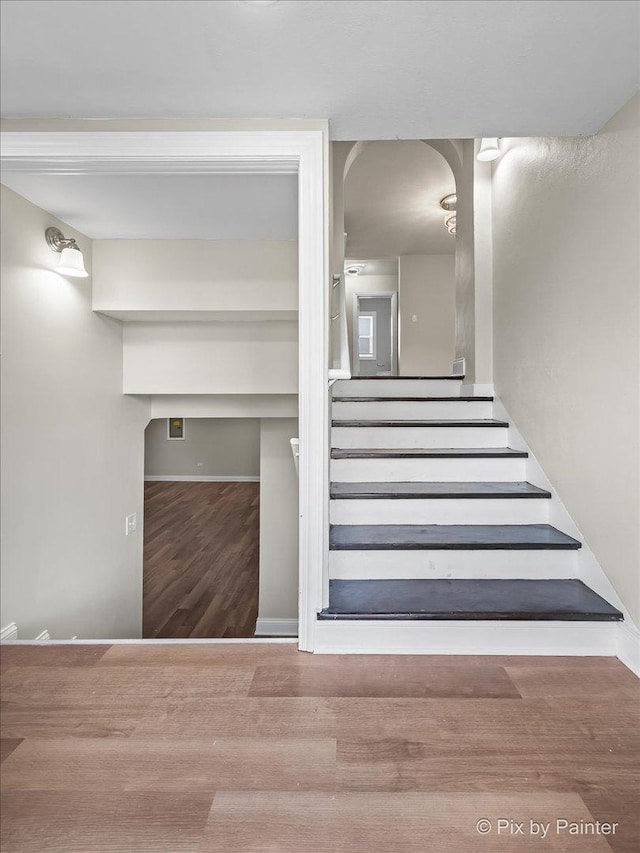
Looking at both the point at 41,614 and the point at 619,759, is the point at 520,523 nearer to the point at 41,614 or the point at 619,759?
the point at 619,759

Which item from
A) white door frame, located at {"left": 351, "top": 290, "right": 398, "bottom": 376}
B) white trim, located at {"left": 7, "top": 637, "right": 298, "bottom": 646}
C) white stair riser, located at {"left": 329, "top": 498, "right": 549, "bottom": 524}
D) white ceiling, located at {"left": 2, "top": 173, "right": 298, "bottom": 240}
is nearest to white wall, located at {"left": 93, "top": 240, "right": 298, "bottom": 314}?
white ceiling, located at {"left": 2, "top": 173, "right": 298, "bottom": 240}

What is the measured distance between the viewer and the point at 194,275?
2.82 m

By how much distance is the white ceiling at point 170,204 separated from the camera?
2064 millimetres

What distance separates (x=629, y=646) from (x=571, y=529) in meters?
0.55

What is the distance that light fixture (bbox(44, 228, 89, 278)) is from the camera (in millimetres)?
2299

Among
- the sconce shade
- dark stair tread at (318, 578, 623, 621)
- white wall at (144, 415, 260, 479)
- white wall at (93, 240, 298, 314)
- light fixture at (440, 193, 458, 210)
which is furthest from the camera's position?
white wall at (144, 415, 260, 479)

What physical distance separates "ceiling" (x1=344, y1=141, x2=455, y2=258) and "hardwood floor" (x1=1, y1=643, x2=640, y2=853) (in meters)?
4.09

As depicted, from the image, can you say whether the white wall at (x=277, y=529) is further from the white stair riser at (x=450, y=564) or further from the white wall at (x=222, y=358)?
the white stair riser at (x=450, y=564)

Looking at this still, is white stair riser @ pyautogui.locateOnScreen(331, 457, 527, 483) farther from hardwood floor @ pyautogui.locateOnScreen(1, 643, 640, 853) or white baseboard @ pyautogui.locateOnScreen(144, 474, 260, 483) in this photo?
white baseboard @ pyautogui.locateOnScreen(144, 474, 260, 483)

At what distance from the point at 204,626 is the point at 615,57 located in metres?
4.15

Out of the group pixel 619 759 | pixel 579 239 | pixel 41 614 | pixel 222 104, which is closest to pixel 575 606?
pixel 619 759

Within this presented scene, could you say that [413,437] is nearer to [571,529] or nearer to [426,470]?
[426,470]

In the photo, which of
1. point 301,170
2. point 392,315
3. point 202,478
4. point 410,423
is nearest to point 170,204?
point 301,170

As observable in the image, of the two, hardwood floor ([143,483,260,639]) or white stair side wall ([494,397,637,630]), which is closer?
white stair side wall ([494,397,637,630])
